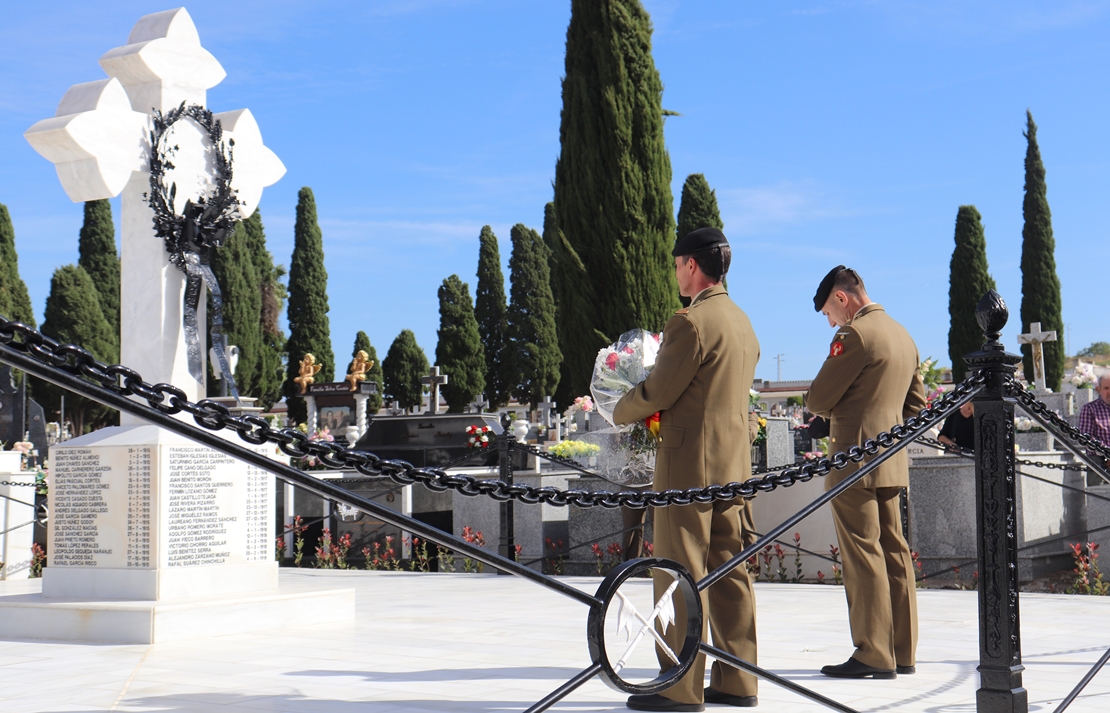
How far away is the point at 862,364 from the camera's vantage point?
516 centimetres

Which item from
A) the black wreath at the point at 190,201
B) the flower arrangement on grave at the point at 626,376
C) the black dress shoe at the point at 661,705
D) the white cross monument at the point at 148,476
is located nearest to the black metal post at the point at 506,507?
the white cross monument at the point at 148,476

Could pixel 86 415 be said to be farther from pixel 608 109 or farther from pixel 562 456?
pixel 562 456

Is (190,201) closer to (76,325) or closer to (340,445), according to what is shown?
(340,445)

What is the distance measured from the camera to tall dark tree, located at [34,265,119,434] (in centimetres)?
4262

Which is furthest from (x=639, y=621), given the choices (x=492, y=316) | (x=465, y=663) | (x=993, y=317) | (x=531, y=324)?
(x=492, y=316)

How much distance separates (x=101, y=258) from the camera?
46250 mm

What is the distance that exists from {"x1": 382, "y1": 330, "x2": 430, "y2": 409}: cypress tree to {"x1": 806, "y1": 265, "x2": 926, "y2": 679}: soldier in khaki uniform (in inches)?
1862

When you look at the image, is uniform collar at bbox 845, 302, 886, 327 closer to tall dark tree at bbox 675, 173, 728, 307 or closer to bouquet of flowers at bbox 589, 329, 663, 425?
bouquet of flowers at bbox 589, 329, 663, 425

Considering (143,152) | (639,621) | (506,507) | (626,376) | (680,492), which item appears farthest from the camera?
(506,507)

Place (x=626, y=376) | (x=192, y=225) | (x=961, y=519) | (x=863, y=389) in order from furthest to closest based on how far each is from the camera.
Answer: (x=961, y=519)
(x=192, y=225)
(x=626, y=376)
(x=863, y=389)

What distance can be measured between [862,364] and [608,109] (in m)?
17.2

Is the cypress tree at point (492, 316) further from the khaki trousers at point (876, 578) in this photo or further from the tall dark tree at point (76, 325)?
the khaki trousers at point (876, 578)

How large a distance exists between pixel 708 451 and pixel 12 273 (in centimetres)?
4401

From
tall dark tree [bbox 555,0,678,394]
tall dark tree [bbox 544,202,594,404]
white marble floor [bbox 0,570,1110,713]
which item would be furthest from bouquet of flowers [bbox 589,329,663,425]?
tall dark tree [bbox 544,202,594,404]
